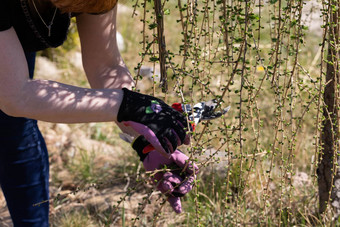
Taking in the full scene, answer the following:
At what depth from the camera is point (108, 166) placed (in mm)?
2867

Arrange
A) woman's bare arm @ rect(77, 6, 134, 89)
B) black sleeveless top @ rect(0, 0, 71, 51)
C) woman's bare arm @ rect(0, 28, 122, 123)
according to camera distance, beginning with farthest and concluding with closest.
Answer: woman's bare arm @ rect(77, 6, 134, 89), black sleeveless top @ rect(0, 0, 71, 51), woman's bare arm @ rect(0, 28, 122, 123)

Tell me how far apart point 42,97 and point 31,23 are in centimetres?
32

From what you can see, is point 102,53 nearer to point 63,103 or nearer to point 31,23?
point 31,23

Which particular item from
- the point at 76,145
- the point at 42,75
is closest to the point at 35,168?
the point at 76,145

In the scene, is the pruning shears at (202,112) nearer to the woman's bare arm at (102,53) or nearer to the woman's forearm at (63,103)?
the woman's forearm at (63,103)

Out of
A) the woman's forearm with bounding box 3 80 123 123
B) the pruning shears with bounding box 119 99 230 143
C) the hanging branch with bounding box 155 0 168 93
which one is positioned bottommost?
the pruning shears with bounding box 119 99 230 143

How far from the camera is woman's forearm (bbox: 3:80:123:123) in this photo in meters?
1.24

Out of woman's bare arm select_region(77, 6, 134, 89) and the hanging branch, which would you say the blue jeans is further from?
the hanging branch

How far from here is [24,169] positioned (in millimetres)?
1817

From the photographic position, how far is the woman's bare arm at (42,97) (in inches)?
48.5

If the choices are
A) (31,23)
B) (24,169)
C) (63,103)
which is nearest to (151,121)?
(63,103)

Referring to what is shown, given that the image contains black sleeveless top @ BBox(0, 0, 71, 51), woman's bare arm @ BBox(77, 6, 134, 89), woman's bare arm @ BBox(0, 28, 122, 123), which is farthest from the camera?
woman's bare arm @ BBox(77, 6, 134, 89)

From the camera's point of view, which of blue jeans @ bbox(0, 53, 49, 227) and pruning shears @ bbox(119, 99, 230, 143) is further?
blue jeans @ bbox(0, 53, 49, 227)

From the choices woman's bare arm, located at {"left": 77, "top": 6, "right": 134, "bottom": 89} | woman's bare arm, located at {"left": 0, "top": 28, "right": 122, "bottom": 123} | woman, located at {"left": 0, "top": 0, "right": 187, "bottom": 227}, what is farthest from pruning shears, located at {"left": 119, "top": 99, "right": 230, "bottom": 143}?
woman's bare arm, located at {"left": 77, "top": 6, "right": 134, "bottom": 89}
